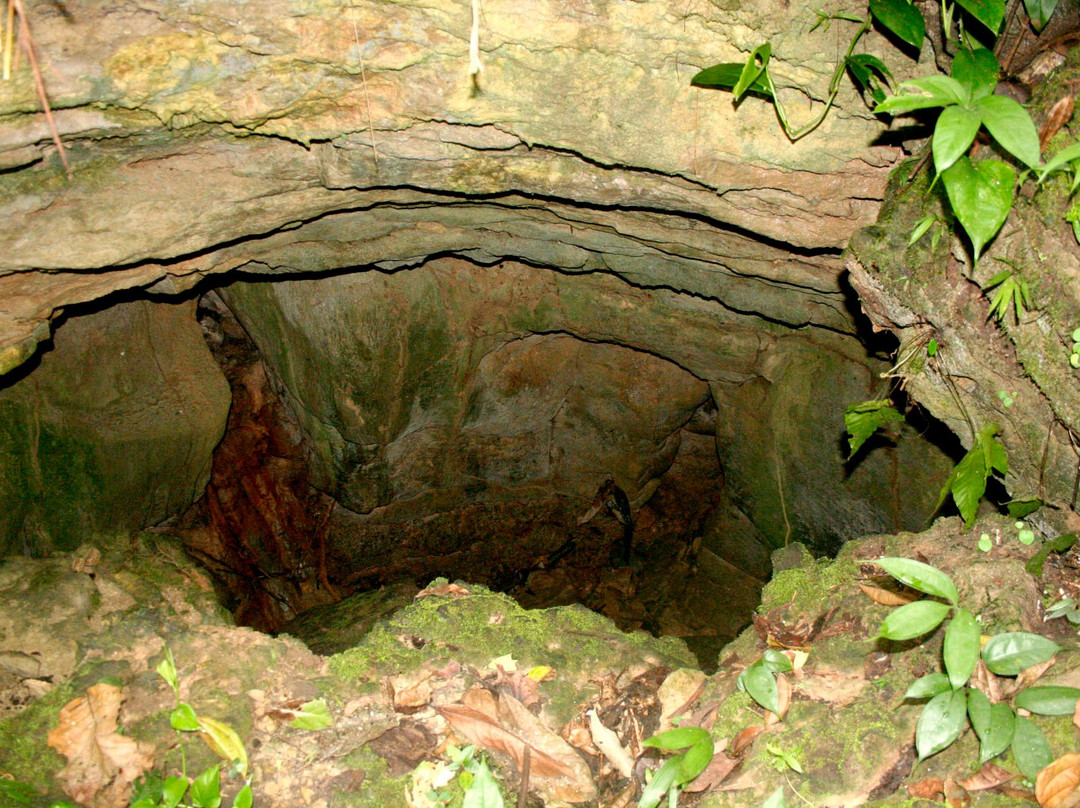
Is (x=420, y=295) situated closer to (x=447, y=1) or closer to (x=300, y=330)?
(x=300, y=330)

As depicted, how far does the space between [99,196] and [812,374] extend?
11.8ft

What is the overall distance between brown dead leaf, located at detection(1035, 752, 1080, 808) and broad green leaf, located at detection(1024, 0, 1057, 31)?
1822 millimetres

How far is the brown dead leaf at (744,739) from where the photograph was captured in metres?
1.82

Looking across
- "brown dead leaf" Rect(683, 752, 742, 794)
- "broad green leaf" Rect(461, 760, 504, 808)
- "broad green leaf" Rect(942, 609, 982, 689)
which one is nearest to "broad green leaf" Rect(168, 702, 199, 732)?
"broad green leaf" Rect(461, 760, 504, 808)

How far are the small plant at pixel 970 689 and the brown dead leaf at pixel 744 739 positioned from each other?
38 centimetres

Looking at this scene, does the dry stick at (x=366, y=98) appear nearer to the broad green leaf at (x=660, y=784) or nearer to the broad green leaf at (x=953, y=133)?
the broad green leaf at (x=953, y=133)

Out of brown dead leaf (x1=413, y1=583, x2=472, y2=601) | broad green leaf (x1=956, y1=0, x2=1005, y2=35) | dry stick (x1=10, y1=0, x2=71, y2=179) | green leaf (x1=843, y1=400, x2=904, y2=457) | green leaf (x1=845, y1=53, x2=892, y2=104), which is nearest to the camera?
dry stick (x1=10, y1=0, x2=71, y2=179)

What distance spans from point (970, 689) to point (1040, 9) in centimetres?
176

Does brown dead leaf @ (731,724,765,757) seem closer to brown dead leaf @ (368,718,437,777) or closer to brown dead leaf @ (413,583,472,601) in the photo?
brown dead leaf @ (368,718,437,777)

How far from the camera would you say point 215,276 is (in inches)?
145

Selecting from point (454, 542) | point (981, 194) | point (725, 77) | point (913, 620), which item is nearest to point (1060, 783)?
point (913, 620)

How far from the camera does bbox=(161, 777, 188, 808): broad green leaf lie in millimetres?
1706

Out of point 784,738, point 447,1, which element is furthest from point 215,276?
point 784,738

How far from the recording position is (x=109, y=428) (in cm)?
375
